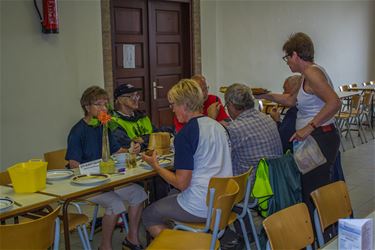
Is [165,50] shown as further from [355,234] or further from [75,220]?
[355,234]


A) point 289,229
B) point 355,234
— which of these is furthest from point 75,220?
point 355,234

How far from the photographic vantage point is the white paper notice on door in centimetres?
588

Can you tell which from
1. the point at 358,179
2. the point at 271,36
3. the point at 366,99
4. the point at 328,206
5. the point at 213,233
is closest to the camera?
the point at 328,206

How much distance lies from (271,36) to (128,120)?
16.7 ft

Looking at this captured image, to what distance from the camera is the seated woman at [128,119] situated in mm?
3570

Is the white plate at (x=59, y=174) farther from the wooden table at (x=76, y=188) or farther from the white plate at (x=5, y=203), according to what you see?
the white plate at (x=5, y=203)

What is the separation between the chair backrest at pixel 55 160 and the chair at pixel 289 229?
1910mm

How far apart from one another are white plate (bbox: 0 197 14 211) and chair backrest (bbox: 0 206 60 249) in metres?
0.30

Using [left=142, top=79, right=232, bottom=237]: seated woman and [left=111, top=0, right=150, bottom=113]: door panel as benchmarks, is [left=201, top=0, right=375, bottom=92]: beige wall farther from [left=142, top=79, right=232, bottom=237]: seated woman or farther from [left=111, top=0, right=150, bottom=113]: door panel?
[left=142, top=79, right=232, bottom=237]: seated woman

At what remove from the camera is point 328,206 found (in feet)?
7.29

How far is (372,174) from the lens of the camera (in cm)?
567

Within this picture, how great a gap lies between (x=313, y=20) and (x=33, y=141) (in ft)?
21.0

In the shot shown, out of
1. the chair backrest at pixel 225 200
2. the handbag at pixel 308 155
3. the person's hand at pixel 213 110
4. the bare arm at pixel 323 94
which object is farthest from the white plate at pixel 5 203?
the person's hand at pixel 213 110

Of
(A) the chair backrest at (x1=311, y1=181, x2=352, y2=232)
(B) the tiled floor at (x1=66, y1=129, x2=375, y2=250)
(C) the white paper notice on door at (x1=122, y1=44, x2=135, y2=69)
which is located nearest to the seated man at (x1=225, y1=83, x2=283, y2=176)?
(A) the chair backrest at (x1=311, y1=181, x2=352, y2=232)
